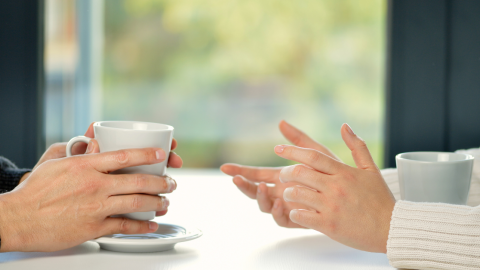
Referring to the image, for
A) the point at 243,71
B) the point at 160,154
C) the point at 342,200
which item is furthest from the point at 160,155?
the point at 243,71

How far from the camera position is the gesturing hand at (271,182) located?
0.79 m

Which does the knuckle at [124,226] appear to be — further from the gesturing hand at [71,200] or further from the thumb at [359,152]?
the thumb at [359,152]

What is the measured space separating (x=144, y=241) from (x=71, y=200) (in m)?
0.11

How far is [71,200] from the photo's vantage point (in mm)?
578

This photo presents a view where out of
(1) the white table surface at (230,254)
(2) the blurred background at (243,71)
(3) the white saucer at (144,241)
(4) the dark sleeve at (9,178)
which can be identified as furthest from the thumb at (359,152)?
(2) the blurred background at (243,71)

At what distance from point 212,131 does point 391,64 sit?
1.70 metres

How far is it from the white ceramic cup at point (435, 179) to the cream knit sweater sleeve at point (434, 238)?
0.20ft

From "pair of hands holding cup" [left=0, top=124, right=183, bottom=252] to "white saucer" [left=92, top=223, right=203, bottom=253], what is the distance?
19 millimetres

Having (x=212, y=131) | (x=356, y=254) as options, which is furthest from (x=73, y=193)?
(x=212, y=131)

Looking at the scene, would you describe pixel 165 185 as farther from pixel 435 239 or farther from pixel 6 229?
pixel 435 239

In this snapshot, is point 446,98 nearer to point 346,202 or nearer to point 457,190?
point 457,190

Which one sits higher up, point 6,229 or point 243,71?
point 243,71

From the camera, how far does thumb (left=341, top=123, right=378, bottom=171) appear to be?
64cm

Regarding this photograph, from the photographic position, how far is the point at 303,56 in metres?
2.99
